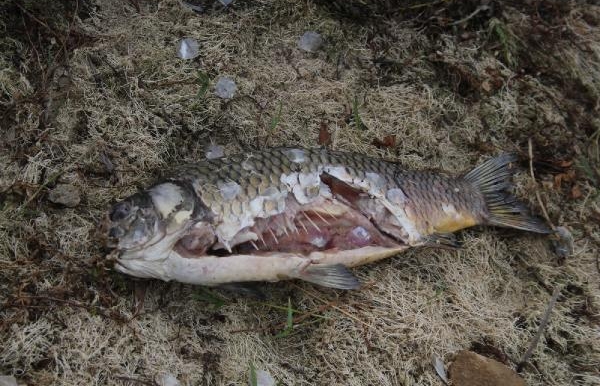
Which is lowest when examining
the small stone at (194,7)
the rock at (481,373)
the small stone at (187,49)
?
the rock at (481,373)

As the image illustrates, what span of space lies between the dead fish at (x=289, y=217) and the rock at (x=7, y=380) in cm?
62

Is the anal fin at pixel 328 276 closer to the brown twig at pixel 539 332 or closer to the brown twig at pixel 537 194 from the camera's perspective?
the brown twig at pixel 539 332

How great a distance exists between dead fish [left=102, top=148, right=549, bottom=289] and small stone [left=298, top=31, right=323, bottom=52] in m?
0.86

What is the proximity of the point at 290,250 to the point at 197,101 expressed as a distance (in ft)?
3.35

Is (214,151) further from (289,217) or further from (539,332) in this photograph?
(539,332)

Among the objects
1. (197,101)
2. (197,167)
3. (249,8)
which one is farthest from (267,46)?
(197,167)

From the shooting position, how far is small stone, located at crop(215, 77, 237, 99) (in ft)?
10.6

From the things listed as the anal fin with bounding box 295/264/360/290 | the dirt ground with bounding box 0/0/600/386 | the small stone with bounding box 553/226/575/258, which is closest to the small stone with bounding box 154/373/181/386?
the dirt ground with bounding box 0/0/600/386

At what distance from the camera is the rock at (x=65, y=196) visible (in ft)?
9.13

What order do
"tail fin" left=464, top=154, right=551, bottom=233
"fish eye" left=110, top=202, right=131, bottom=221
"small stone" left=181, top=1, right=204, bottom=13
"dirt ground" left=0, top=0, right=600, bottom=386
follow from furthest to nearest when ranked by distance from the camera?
"small stone" left=181, top=1, right=204, bottom=13, "tail fin" left=464, top=154, right=551, bottom=233, "dirt ground" left=0, top=0, right=600, bottom=386, "fish eye" left=110, top=202, right=131, bottom=221

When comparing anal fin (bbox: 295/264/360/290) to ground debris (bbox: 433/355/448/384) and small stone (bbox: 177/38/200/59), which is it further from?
small stone (bbox: 177/38/200/59)

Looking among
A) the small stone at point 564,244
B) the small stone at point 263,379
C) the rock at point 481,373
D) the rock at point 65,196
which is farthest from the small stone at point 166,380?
the small stone at point 564,244

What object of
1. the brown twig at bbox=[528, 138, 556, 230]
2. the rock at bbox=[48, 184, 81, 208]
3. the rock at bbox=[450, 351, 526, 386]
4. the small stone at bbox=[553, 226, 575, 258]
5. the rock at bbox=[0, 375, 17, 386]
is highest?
the brown twig at bbox=[528, 138, 556, 230]

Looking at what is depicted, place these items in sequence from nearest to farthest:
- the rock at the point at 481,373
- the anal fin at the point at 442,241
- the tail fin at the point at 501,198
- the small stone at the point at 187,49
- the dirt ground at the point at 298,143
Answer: the dirt ground at the point at 298,143 → the rock at the point at 481,373 → the anal fin at the point at 442,241 → the tail fin at the point at 501,198 → the small stone at the point at 187,49
